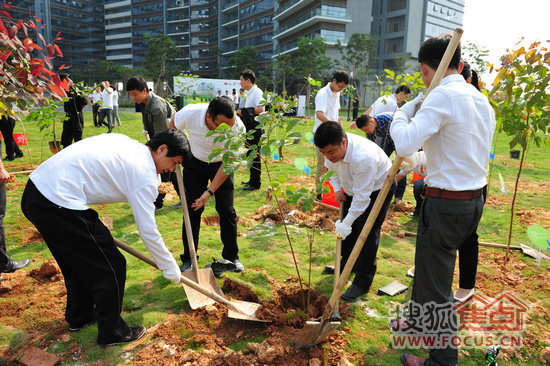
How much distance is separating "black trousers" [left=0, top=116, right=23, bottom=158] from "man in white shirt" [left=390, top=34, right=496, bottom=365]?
9489 millimetres

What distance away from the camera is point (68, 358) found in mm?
2486

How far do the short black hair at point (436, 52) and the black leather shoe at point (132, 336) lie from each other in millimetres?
2801

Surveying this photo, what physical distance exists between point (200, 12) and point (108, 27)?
946 inches

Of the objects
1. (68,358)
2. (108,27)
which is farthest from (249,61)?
(68,358)

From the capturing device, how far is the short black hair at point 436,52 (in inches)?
79.6

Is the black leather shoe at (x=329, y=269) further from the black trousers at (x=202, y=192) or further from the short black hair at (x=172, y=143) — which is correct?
the short black hair at (x=172, y=143)

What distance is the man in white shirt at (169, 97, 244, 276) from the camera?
3410 mm

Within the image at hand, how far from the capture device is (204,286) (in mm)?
3199

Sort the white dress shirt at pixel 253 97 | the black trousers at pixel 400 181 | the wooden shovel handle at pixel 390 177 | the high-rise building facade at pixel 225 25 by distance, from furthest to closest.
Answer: the high-rise building facade at pixel 225 25, the white dress shirt at pixel 253 97, the black trousers at pixel 400 181, the wooden shovel handle at pixel 390 177

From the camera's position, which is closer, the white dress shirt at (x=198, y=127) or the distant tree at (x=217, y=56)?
the white dress shirt at (x=198, y=127)

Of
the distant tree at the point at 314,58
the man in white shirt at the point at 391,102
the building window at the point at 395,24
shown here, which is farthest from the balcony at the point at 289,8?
the man in white shirt at the point at 391,102

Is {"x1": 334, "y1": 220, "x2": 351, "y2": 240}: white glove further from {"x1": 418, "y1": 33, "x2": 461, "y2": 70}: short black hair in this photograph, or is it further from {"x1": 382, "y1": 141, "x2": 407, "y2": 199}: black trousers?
{"x1": 382, "y1": 141, "x2": 407, "y2": 199}: black trousers

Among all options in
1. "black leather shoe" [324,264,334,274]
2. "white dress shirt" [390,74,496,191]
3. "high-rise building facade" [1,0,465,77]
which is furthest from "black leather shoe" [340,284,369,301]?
"high-rise building facade" [1,0,465,77]

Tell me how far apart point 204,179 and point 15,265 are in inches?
86.1
